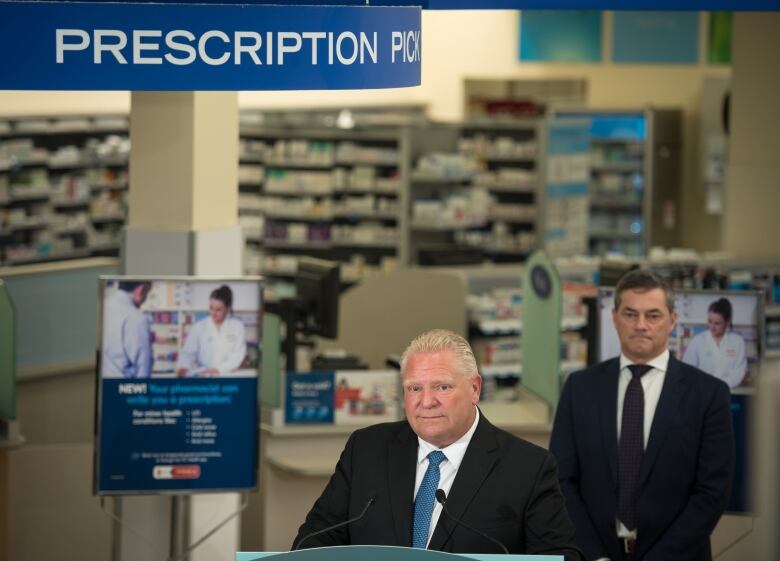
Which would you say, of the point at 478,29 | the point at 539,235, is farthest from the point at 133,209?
the point at 478,29

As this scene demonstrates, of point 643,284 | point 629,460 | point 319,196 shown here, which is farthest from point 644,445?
point 319,196

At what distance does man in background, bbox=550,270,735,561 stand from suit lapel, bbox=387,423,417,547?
3.88 feet

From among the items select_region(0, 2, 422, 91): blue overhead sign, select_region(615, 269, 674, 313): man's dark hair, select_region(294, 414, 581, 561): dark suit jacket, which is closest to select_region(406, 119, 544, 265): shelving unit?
select_region(615, 269, 674, 313): man's dark hair

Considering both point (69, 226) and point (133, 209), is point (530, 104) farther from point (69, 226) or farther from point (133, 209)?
point (133, 209)

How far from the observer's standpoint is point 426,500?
10.9 ft

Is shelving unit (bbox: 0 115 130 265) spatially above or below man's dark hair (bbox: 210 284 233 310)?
above

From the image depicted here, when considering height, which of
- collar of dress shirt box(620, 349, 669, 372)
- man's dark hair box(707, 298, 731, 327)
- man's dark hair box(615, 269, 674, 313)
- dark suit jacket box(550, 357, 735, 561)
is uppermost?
man's dark hair box(615, 269, 674, 313)

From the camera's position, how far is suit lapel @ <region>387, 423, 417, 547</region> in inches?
130

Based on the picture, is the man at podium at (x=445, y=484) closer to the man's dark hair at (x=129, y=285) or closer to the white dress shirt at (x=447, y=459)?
the white dress shirt at (x=447, y=459)

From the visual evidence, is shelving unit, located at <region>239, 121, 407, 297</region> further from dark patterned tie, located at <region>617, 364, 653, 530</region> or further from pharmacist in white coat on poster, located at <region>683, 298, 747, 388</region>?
dark patterned tie, located at <region>617, 364, 653, 530</region>

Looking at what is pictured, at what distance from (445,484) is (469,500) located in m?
0.08

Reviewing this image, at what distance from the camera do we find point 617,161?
53.8ft

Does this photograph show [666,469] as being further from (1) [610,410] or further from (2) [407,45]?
(2) [407,45]

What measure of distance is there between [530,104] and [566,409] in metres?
11.9
